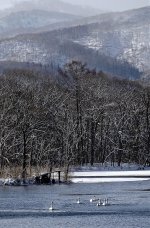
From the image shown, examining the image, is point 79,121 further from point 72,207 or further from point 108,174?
point 72,207

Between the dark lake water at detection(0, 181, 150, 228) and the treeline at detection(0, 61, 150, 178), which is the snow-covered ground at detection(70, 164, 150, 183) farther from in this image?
the dark lake water at detection(0, 181, 150, 228)

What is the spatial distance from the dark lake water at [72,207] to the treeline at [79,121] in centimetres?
2782

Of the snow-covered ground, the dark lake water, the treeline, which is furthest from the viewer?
the treeline

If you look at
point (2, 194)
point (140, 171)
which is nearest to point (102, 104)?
point (140, 171)

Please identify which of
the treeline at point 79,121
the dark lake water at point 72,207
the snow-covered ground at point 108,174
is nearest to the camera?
the dark lake water at point 72,207

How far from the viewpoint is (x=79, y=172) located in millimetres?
83750

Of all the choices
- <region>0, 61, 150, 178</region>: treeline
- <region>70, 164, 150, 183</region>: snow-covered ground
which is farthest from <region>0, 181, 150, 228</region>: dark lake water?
<region>0, 61, 150, 178</region>: treeline

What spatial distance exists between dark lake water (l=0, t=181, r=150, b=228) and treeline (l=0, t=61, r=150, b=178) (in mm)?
27819

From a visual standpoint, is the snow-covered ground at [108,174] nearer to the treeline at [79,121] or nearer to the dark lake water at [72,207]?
the treeline at [79,121]

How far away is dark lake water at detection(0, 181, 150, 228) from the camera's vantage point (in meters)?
38.7

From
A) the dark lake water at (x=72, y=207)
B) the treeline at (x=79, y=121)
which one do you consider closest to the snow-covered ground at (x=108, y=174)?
the treeline at (x=79, y=121)

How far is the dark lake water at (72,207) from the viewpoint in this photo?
3872cm

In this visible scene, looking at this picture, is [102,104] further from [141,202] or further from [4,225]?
[4,225]

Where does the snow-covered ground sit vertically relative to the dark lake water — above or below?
below
